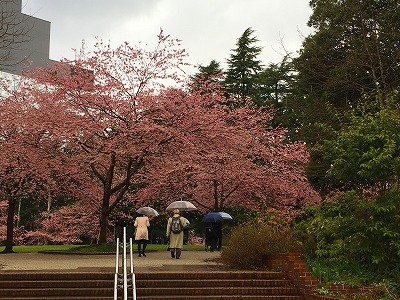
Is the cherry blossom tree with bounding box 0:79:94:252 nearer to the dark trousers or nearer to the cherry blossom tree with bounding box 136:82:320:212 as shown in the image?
the cherry blossom tree with bounding box 136:82:320:212

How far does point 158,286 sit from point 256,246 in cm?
303

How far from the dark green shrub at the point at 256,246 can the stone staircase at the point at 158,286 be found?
3.35 feet

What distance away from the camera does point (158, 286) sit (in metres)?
11.5

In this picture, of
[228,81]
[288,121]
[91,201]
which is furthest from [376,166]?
[228,81]

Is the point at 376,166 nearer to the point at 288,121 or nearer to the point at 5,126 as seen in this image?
the point at 5,126

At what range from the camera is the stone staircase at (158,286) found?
11000mm

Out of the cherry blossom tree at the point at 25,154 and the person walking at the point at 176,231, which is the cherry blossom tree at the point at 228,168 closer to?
the person walking at the point at 176,231

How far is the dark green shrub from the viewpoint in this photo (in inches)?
512

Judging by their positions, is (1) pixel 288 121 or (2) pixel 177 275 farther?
(1) pixel 288 121

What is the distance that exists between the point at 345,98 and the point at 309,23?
17.8 ft

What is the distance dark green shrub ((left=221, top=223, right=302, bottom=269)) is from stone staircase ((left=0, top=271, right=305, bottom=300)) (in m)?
1.02

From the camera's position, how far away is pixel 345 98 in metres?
28.4

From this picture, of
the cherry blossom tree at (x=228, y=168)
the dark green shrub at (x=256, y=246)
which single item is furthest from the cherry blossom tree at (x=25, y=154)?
the dark green shrub at (x=256, y=246)

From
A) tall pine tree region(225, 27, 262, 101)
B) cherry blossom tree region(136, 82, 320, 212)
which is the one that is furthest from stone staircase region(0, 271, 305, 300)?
tall pine tree region(225, 27, 262, 101)
